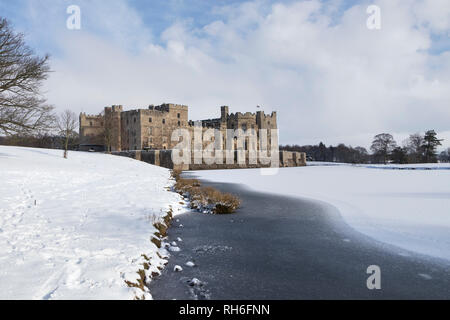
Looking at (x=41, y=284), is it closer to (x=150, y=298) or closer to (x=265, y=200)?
(x=150, y=298)

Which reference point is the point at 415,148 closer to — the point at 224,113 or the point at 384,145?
the point at 384,145

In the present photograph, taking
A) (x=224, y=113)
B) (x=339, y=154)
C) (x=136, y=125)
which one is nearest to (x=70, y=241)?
(x=136, y=125)

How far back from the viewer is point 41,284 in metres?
4.52

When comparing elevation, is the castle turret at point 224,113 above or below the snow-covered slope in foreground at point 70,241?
above

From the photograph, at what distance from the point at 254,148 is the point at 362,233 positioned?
209 ft

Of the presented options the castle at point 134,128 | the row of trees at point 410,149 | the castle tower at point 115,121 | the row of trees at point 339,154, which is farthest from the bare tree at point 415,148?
the castle tower at point 115,121

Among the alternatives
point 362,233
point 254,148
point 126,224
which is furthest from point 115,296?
point 254,148

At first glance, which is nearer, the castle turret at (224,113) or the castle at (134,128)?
the castle at (134,128)

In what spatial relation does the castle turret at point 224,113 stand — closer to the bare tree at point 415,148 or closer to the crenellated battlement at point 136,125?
the crenellated battlement at point 136,125

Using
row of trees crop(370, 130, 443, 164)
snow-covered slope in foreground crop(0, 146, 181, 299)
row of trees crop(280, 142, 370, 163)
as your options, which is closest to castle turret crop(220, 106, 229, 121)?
row of trees crop(370, 130, 443, 164)

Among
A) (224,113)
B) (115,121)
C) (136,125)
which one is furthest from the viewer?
(224,113)

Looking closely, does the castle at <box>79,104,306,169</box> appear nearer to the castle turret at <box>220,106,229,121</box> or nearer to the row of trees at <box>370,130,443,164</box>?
the castle turret at <box>220,106,229,121</box>

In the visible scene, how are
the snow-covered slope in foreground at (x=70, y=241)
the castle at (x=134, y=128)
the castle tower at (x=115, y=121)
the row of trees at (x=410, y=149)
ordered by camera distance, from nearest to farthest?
the snow-covered slope in foreground at (x=70, y=241) → the castle at (x=134, y=128) → the castle tower at (x=115, y=121) → the row of trees at (x=410, y=149)

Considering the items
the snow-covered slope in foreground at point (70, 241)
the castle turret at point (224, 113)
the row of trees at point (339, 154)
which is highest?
the castle turret at point (224, 113)
